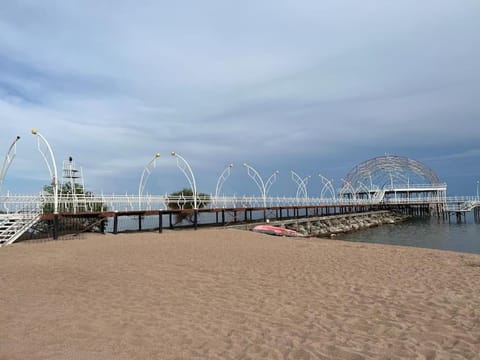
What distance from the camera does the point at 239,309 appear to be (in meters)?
6.70

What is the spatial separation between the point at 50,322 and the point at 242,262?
707cm

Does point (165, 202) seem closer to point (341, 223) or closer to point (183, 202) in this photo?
point (183, 202)

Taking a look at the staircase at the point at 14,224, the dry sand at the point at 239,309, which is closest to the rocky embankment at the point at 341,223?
the staircase at the point at 14,224

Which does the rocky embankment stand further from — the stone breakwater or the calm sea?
the calm sea

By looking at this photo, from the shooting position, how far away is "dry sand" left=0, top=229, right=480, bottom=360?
4.87m

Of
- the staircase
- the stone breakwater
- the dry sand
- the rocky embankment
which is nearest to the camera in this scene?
the dry sand

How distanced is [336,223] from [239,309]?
43162mm

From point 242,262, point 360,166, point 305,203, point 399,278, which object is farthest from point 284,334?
point 360,166

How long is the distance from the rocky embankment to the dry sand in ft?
90.1

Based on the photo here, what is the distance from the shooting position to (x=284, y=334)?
17.7 ft

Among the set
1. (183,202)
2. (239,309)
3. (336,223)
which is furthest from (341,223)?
(239,309)

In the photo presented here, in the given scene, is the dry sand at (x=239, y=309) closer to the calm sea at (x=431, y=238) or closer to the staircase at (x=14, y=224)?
the staircase at (x=14, y=224)

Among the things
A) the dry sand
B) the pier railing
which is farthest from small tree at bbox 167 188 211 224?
the dry sand

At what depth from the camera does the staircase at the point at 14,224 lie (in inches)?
717
